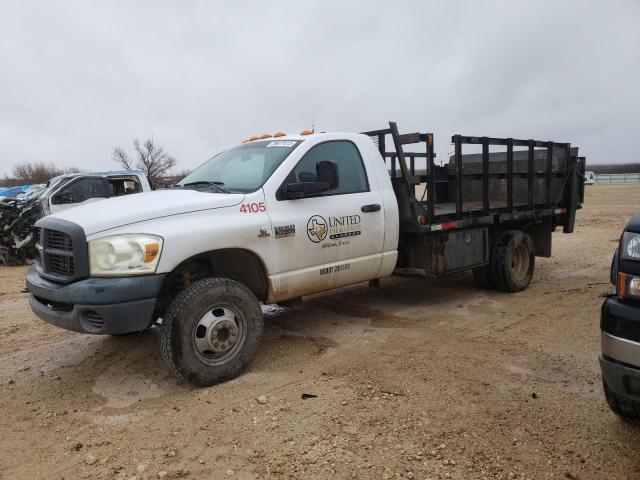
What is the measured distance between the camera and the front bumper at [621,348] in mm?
2469

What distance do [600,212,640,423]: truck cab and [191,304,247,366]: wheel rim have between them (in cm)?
260

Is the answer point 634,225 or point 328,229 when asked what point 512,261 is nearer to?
point 328,229

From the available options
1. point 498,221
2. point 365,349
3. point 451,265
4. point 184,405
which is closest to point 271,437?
point 184,405

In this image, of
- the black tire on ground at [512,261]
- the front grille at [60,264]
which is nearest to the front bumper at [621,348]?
the front grille at [60,264]

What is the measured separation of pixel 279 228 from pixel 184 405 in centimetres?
160

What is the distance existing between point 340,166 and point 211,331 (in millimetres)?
2155

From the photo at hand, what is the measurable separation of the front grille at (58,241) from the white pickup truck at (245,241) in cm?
2

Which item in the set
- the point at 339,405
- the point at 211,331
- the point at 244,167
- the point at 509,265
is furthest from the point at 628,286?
the point at 509,265

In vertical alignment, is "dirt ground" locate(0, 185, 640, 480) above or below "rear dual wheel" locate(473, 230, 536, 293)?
below

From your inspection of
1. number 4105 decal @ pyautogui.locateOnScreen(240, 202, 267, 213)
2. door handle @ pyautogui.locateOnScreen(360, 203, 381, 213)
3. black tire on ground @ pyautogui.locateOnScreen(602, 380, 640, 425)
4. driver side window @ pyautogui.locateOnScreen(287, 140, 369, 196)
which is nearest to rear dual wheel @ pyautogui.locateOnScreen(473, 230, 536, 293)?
door handle @ pyautogui.locateOnScreen(360, 203, 381, 213)

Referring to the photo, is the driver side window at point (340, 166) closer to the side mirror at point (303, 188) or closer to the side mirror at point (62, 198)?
the side mirror at point (303, 188)

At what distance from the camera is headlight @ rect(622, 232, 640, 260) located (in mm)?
2607

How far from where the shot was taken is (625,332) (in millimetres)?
2520

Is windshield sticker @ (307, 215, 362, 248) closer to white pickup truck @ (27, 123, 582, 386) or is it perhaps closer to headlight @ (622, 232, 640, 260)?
white pickup truck @ (27, 123, 582, 386)
